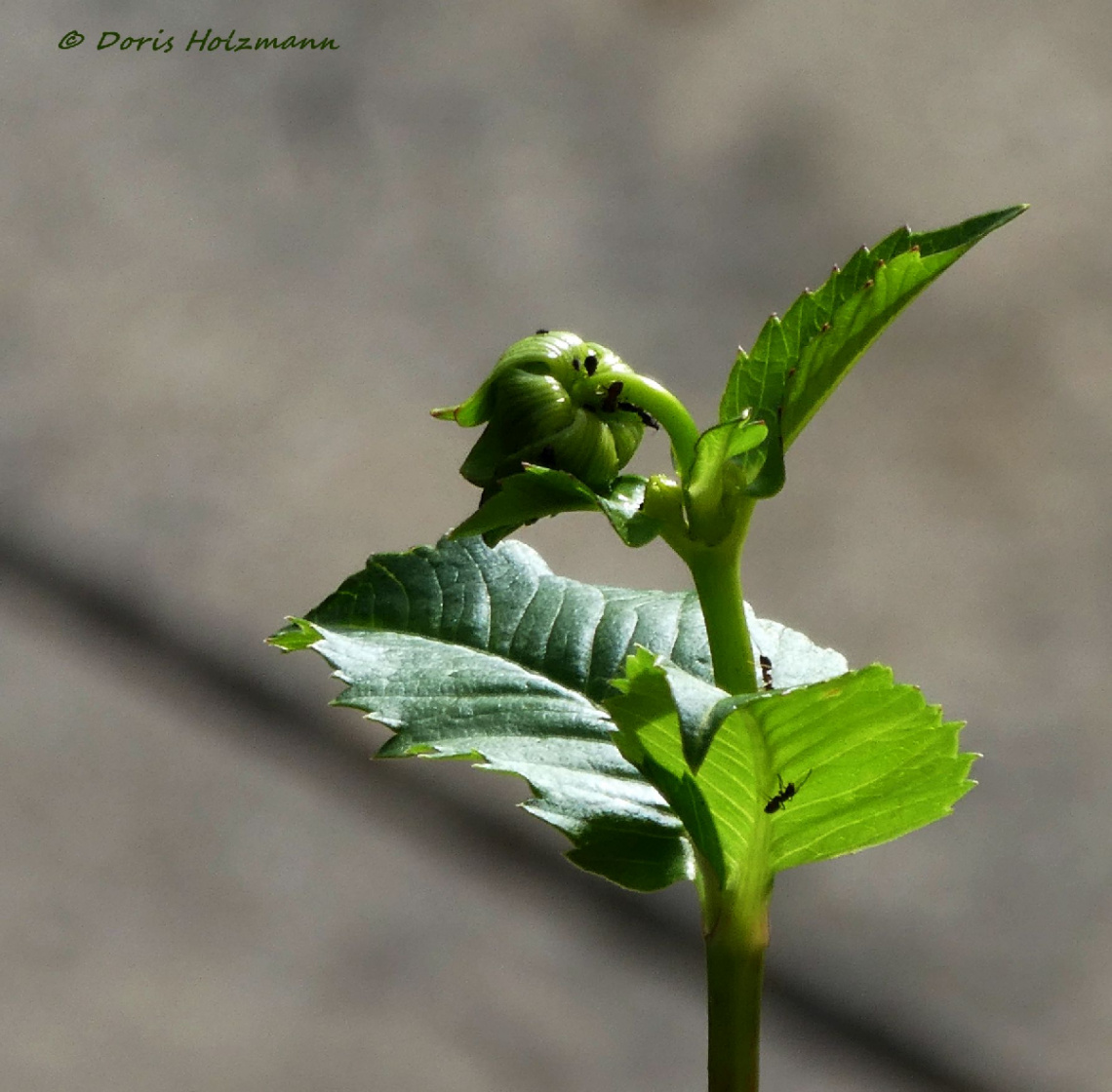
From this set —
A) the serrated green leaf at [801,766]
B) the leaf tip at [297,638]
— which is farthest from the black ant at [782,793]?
the leaf tip at [297,638]

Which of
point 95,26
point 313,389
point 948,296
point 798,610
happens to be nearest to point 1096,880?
point 798,610

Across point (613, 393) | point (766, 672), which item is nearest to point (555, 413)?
point (613, 393)

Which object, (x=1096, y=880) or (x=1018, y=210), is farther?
(x=1096, y=880)

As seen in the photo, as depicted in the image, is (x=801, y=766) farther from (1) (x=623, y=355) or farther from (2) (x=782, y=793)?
(1) (x=623, y=355)

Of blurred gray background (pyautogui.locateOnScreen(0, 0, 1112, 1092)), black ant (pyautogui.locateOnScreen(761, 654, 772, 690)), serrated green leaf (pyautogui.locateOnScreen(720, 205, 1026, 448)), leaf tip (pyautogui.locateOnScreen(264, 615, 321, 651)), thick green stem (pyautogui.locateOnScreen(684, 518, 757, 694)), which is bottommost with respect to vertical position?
thick green stem (pyautogui.locateOnScreen(684, 518, 757, 694))

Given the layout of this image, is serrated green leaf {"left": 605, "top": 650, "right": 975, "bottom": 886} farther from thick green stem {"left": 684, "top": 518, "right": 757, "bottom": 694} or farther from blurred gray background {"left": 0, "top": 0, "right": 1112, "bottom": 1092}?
blurred gray background {"left": 0, "top": 0, "right": 1112, "bottom": 1092}

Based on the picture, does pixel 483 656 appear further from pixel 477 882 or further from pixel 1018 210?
pixel 477 882

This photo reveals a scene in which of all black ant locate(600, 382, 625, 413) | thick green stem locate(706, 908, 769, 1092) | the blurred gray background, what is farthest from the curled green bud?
the blurred gray background
